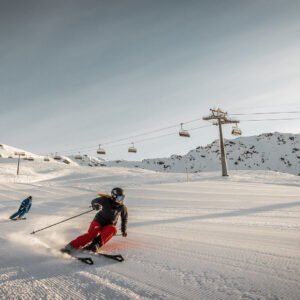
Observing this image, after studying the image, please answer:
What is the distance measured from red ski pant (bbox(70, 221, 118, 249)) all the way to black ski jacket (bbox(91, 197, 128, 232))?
0.54 ft

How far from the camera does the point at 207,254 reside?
215 inches

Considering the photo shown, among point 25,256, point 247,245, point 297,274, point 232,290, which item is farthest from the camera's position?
point 247,245

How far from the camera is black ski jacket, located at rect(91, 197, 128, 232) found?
20.9ft

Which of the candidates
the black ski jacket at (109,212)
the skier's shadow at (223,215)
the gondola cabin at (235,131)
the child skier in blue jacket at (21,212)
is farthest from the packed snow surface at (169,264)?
the gondola cabin at (235,131)

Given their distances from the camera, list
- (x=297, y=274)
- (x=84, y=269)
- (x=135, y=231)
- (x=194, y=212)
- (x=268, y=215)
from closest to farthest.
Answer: (x=297, y=274), (x=84, y=269), (x=135, y=231), (x=268, y=215), (x=194, y=212)

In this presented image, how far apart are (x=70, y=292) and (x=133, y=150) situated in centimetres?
4208

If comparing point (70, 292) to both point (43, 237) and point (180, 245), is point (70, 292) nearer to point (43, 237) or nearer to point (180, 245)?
point (180, 245)

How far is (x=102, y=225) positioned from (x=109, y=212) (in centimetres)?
34

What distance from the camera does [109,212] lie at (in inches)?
253

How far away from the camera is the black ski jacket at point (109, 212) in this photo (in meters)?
6.38

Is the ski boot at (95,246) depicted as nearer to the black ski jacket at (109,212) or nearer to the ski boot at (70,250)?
the ski boot at (70,250)

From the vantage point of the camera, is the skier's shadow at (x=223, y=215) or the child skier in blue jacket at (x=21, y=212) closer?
the skier's shadow at (x=223, y=215)

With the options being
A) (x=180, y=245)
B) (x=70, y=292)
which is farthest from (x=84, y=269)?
(x=180, y=245)

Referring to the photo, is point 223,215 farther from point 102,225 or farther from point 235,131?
point 235,131
